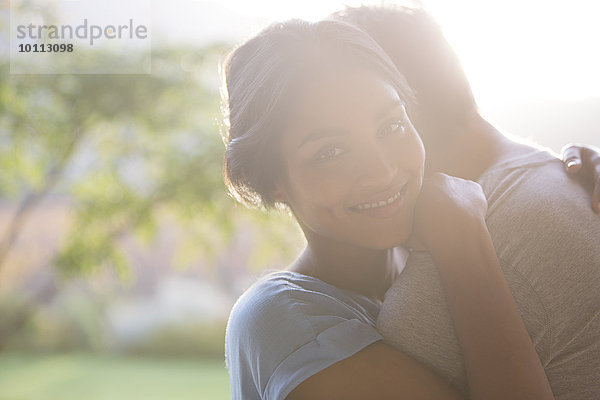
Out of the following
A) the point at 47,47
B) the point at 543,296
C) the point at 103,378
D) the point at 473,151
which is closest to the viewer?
the point at 543,296

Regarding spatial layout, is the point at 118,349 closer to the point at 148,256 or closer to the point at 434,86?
the point at 148,256

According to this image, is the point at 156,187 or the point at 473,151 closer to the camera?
the point at 473,151

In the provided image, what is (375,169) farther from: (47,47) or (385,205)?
(47,47)

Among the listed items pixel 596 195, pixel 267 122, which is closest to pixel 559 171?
pixel 596 195

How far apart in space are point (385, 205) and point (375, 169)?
0.09 m

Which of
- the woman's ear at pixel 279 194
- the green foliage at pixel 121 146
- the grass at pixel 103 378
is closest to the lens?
the woman's ear at pixel 279 194

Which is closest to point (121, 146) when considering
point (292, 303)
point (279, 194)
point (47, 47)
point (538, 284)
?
point (47, 47)

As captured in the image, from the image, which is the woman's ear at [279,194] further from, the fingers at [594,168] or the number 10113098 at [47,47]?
the number 10113098 at [47,47]

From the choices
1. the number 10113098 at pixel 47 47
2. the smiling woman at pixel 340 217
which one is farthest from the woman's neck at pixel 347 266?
the number 10113098 at pixel 47 47

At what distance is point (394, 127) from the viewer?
126cm

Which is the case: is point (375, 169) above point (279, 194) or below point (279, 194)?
above

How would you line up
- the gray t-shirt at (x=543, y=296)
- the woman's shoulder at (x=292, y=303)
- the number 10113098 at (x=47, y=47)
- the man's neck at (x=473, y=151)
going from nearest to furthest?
1. the gray t-shirt at (x=543, y=296)
2. the woman's shoulder at (x=292, y=303)
3. the man's neck at (x=473, y=151)
4. the number 10113098 at (x=47, y=47)

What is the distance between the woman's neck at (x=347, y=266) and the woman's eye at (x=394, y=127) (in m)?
0.33

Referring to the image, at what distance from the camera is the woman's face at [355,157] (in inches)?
46.7
